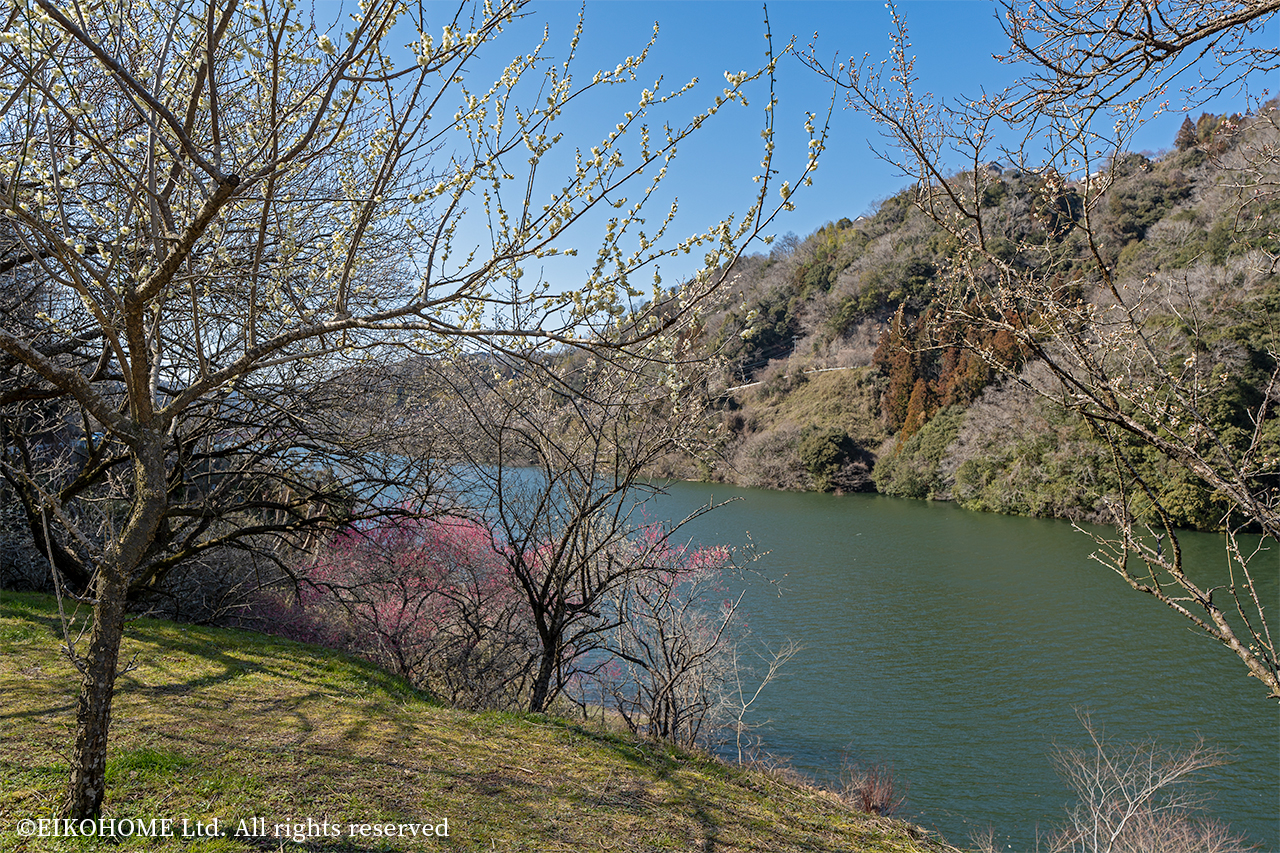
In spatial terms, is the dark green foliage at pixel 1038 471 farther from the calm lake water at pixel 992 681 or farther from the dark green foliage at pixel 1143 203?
the dark green foliage at pixel 1143 203

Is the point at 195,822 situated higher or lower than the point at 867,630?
higher

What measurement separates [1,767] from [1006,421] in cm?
2831

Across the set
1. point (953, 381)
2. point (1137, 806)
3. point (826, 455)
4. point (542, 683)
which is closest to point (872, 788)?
point (1137, 806)

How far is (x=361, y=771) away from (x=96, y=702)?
1.42 meters

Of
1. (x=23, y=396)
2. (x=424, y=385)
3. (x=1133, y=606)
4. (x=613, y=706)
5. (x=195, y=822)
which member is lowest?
(x=613, y=706)

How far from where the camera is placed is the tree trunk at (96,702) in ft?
7.84

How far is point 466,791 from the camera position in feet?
11.5

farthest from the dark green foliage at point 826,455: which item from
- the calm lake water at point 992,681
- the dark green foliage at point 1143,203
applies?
the calm lake water at point 992,681

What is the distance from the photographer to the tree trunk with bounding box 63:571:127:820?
2.39m

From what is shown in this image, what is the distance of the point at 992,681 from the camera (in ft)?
32.8

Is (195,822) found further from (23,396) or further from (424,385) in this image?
(424,385)

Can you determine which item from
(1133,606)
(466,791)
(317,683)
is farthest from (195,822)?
(1133,606)

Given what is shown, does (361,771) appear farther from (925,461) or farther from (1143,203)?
(1143,203)

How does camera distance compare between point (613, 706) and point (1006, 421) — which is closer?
point (613, 706)
